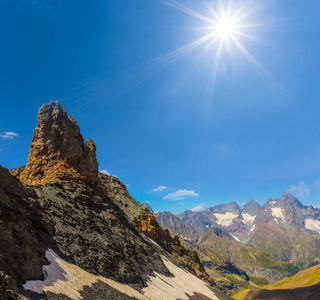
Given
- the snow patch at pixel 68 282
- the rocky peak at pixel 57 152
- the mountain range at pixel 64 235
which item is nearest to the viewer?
the snow patch at pixel 68 282

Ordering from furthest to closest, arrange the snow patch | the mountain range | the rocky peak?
the rocky peak, the mountain range, the snow patch

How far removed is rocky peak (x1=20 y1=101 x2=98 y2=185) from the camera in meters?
55.1

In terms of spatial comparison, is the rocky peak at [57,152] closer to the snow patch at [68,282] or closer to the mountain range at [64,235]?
the mountain range at [64,235]

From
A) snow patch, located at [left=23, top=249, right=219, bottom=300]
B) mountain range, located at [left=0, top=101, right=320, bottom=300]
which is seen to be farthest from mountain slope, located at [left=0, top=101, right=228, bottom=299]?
snow patch, located at [left=23, top=249, right=219, bottom=300]

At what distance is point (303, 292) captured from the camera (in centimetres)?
9994

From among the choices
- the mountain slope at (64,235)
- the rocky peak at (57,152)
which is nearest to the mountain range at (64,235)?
the mountain slope at (64,235)

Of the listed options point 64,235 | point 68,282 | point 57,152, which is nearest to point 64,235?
point 64,235

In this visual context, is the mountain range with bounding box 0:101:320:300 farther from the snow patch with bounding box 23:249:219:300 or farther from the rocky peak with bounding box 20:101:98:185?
the rocky peak with bounding box 20:101:98:185

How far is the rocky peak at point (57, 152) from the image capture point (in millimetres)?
55094

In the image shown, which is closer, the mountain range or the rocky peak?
the mountain range

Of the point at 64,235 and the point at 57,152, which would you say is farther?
the point at 57,152

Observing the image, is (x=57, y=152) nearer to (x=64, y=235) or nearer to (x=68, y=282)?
(x=64, y=235)

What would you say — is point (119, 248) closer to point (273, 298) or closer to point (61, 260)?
point (61, 260)

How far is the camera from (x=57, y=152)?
57406 millimetres
